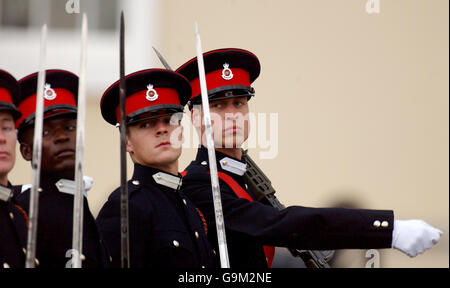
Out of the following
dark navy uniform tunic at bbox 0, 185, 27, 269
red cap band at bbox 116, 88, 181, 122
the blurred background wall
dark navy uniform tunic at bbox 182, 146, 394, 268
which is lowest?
dark navy uniform tunic at bbox 0, 185, 27, 269

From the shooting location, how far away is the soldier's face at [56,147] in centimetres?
453

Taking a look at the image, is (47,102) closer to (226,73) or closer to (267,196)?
(226,73)

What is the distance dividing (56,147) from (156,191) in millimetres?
531

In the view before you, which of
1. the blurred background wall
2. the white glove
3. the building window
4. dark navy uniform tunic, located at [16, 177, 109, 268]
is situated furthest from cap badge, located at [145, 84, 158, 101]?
the building window

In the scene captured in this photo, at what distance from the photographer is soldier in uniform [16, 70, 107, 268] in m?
4.44

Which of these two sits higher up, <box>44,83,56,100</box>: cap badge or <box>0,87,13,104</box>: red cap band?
<box>44,83,56,100</box>: cap badge

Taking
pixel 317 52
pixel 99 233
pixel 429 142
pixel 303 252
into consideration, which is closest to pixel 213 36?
pixel 317 52

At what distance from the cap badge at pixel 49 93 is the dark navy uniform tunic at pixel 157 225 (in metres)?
0.46

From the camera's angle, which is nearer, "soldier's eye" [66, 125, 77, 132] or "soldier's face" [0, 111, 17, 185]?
"soldier's face" [0, 111, 17, 185]

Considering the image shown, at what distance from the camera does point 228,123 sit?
514cm

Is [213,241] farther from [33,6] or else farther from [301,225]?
[33,6]

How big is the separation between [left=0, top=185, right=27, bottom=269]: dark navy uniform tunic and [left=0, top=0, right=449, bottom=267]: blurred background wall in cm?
492

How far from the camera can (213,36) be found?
9.61m

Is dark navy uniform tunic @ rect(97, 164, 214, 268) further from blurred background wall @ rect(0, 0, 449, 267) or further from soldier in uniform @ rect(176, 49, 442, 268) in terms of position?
blurred background wall @ rect(0, 0, 449, 267)
